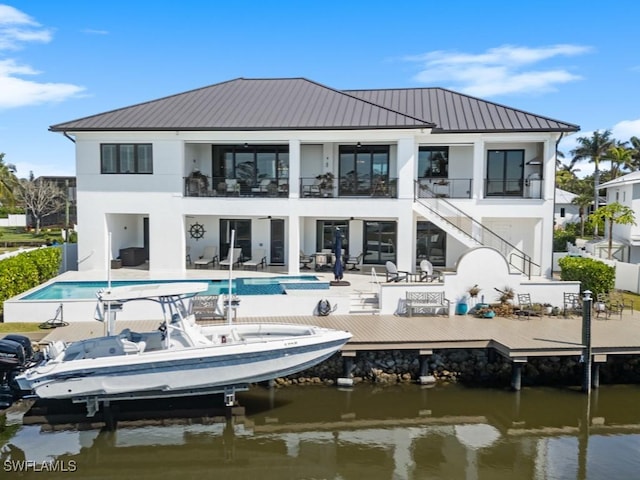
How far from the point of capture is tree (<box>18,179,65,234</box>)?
53.2 metres

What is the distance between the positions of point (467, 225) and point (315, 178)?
6803 millimetres

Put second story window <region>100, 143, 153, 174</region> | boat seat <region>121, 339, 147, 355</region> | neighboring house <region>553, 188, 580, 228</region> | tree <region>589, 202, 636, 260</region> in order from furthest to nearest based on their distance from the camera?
neighboring house <region>553, 188, 580, 228</region>, tree <region>589, 202, 636, 260</region>, second story window <region>100, 143, 153, 174</region>, boat seat <region>121, 339, 147, 355</region>

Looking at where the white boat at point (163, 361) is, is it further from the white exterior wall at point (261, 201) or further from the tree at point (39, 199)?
the tree at point (39, 199)

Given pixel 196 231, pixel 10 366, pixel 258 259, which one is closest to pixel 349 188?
pixel 258 259

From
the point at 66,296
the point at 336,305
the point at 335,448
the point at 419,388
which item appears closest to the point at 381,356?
the point at 419,388

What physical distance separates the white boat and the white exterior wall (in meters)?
9.74

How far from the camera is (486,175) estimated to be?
78.3ft

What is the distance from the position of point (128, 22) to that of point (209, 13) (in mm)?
3217

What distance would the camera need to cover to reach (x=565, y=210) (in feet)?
197

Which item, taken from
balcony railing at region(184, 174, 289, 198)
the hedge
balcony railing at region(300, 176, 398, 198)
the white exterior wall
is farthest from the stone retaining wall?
the hedge

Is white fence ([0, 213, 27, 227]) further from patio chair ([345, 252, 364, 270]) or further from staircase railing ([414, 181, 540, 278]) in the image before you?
staircase railing ([414, 181, 540, 278])

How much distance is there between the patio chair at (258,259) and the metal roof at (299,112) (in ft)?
20.0

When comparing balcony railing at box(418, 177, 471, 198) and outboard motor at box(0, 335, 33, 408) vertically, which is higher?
balcony railing at box(418, 177, 471, 198)

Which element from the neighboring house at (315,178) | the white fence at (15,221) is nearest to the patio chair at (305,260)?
the neighboring house at (315,178)
